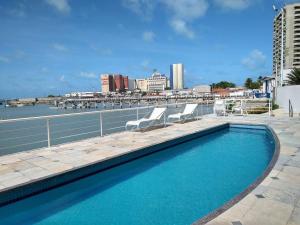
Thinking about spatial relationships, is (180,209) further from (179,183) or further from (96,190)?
(96,190)

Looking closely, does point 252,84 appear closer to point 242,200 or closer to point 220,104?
point 220,104

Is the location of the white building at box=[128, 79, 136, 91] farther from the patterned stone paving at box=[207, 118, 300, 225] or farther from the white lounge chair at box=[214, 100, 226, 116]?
the patterned stone paving at box=[207, 118, 300, 225]

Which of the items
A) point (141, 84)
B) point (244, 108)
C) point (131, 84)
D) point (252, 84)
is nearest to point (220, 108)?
point (244, 108)

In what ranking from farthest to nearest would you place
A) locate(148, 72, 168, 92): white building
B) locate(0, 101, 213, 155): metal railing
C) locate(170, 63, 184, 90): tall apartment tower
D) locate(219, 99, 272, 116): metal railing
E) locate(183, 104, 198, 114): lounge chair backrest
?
locate(170, 63, 184, 90): tall apartment tower → locate(148, 72, 168, 92): white building → locate(219, 99, 272, 116): metal railing → locate(183, 104, 198, 114): lounge chair backrest → locate(0, 101, 213, 155): metal railing

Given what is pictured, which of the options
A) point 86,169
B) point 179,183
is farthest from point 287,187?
point 86,169

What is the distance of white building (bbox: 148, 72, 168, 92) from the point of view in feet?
422

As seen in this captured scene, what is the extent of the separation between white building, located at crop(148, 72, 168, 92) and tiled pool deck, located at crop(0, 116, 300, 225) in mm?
120692

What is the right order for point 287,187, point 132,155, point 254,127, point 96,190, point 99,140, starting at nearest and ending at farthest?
point 287,187 → point 96,190 → point 132,155 → point 99,140 → point 254,127

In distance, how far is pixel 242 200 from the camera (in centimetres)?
279

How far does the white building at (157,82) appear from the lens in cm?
12850

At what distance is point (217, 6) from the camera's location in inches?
642

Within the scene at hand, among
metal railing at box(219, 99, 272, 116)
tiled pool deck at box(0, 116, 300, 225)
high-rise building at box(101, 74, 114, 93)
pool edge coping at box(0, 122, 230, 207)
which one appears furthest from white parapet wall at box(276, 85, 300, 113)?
high-rise building at box(101, 74, 114, 93)

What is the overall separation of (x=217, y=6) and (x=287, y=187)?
1559cm

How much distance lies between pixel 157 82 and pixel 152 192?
416ft
